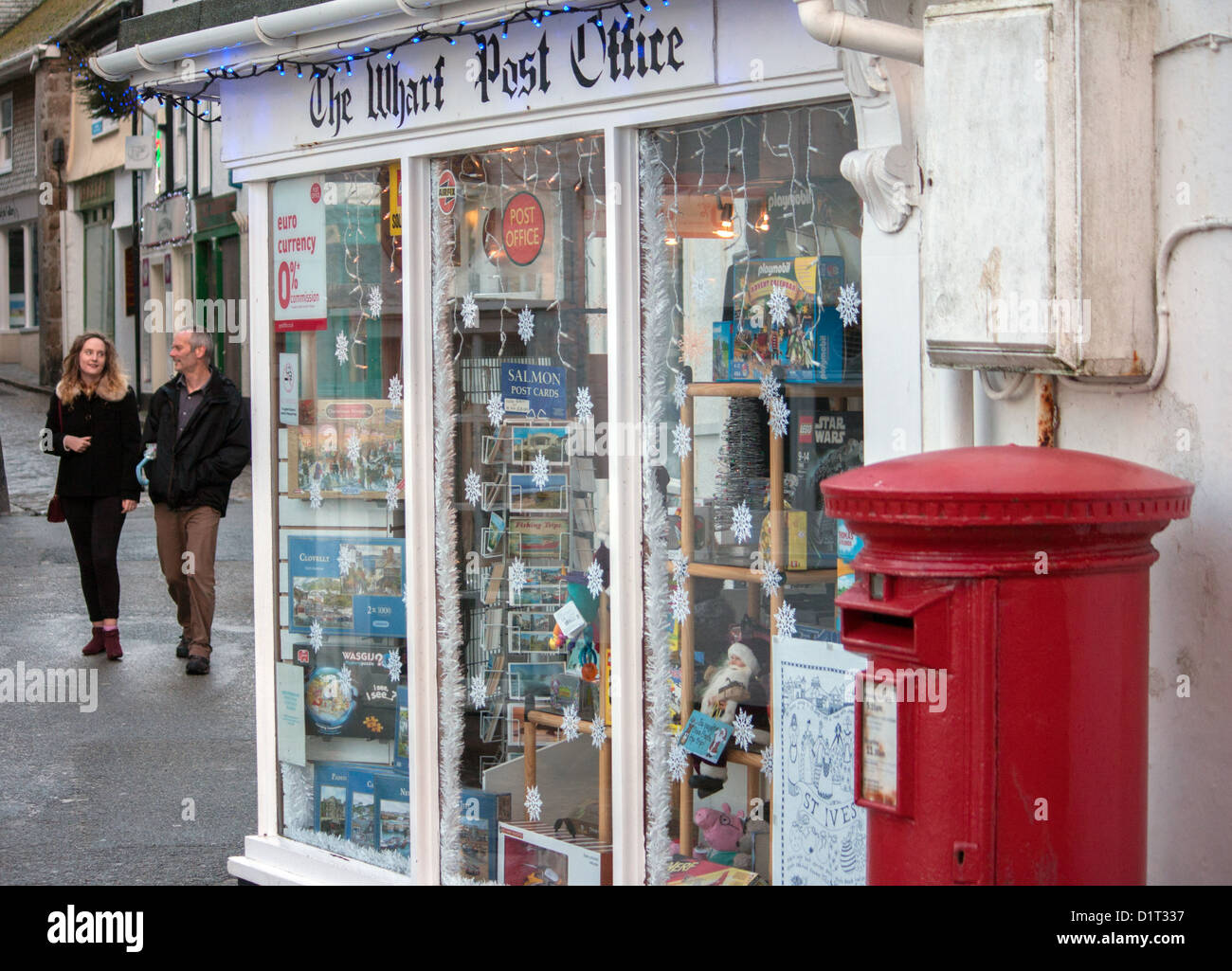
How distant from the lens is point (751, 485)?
457 cm

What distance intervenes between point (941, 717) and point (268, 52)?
3.58 m

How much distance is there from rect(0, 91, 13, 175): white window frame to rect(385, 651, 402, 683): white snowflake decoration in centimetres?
3164

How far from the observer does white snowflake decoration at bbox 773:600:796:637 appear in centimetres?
443

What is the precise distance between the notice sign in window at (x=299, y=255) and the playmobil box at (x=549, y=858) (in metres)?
2.01

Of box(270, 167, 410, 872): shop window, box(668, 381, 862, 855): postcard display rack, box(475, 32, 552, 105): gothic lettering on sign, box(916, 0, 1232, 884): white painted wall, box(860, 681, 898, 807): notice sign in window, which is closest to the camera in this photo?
box(860, 681, 898, 807): notice sign in window

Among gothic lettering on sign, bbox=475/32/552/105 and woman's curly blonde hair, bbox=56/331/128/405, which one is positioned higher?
gothic lettering on sign, bbox=475/32/552/105

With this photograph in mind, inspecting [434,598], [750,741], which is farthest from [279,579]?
[750,741]

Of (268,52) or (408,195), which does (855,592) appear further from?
(268,52)

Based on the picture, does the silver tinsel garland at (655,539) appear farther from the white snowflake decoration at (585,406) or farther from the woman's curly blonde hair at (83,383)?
the woman's curly blonde hair at (83,383)

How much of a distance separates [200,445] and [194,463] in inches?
4.9

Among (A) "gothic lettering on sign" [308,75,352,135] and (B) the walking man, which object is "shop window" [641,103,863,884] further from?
(B) the walking man

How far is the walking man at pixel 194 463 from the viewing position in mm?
9117

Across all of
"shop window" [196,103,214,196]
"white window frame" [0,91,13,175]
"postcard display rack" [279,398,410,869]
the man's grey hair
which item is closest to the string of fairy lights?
"postcard display rack" [279,398,410,869]

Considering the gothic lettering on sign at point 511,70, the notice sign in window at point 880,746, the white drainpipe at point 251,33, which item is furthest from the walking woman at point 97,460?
the notice sign in window at point 880,746
